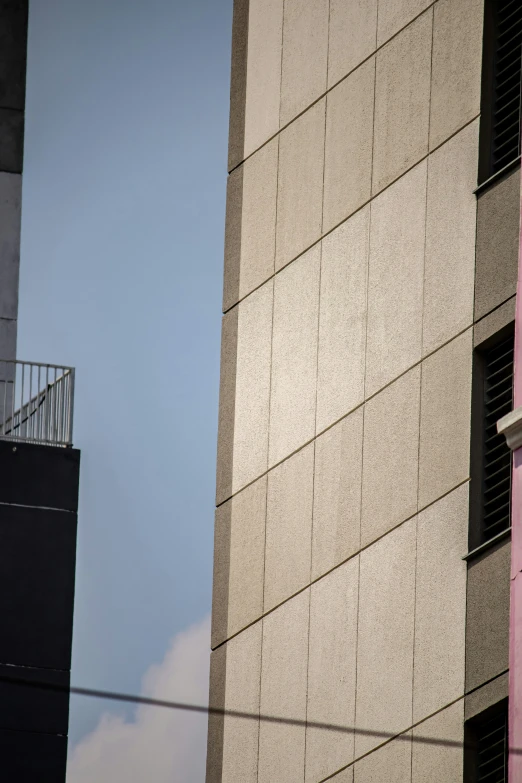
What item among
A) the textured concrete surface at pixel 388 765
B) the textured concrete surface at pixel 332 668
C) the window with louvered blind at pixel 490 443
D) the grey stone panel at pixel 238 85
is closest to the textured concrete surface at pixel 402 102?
the window with louvered blind at pixel 490 443

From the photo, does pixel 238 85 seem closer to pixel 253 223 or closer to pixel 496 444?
pixel 253 223

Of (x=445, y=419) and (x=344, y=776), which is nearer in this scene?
(x=445, y=419)

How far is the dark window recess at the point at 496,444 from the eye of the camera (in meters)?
26.4

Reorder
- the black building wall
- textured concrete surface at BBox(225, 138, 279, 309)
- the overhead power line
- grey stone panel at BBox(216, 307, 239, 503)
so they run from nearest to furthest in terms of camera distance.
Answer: the overhead power line < textured concrete surface at BBox(225, 138, 279, 309) < grey stone panel at BBox(216, 307, 239, 503) < the black building wall

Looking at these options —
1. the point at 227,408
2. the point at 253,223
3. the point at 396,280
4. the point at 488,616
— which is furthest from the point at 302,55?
the point at 488,616

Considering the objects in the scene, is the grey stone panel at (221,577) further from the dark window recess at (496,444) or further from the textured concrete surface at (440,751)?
the dark window recess at (496,444)

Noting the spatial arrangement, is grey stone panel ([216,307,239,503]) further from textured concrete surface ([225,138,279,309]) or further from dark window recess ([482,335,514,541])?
dark window recess ([482,335,514,541])

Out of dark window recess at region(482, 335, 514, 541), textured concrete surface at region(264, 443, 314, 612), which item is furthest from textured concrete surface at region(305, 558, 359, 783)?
dark window recess at region(482, 335, 514, 541)

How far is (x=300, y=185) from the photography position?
33094 mm

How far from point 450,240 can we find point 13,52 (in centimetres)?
1687

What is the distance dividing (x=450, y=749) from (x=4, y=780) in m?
11.0

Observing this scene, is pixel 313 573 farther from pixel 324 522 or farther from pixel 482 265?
pixel 482 265

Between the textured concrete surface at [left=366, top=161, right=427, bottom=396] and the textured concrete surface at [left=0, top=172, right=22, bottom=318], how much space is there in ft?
42.0

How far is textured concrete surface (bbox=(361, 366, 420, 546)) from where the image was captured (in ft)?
93.1
